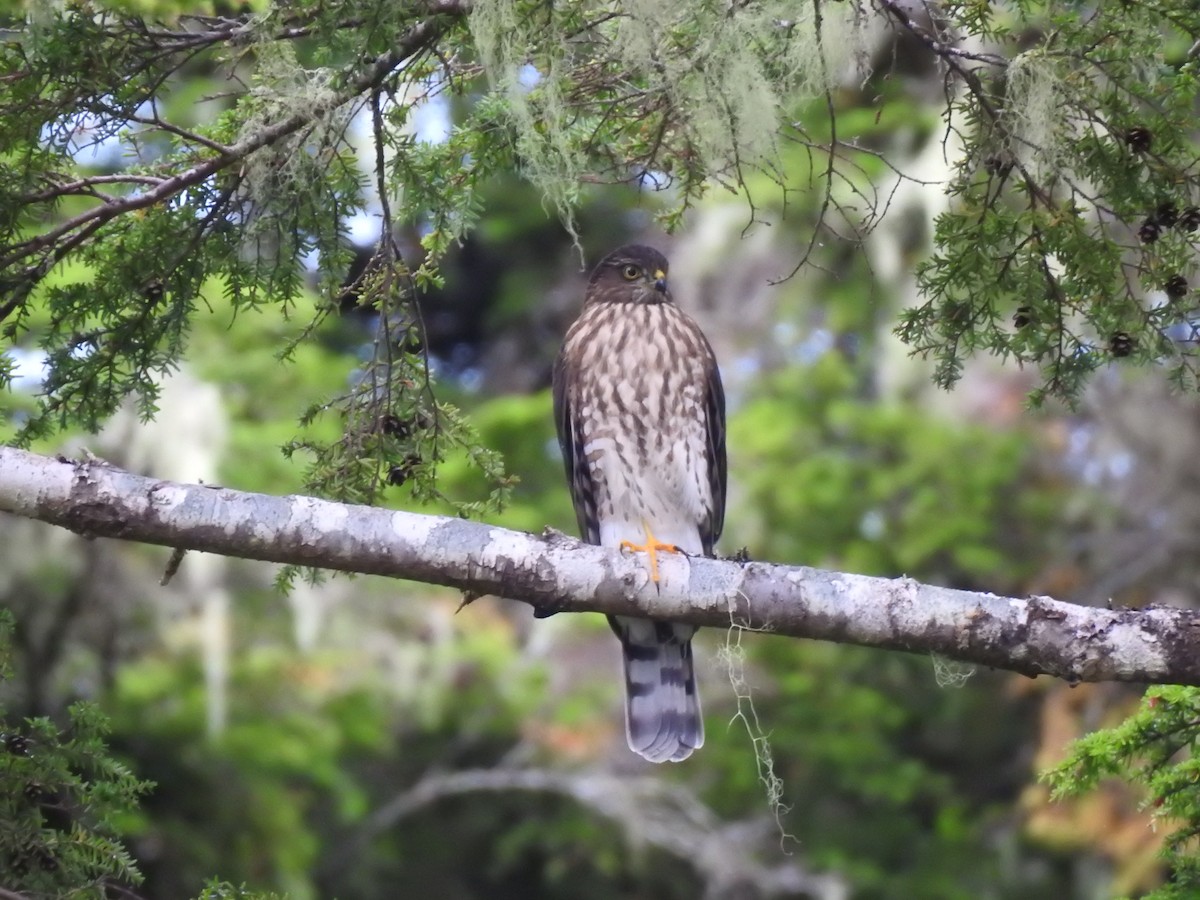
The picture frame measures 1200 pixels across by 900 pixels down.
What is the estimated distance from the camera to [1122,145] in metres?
3.46

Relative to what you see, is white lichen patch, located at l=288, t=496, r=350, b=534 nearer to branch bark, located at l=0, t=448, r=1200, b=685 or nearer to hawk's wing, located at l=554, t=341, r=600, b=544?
branch bark, located at l=0, t=448, r=1200, b=685

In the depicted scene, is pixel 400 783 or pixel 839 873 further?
pixel 400 783

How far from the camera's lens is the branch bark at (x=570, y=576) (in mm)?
3248

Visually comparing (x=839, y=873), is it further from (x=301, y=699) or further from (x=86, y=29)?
(x=86, y=29)

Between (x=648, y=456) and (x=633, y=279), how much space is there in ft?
2.33

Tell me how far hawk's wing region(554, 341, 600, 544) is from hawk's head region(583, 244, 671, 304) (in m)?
0.27

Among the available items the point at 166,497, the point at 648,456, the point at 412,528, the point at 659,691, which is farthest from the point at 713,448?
the point at 166,497

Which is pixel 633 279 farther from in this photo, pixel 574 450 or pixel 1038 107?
pixel 1038 107

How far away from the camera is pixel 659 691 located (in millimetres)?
5164

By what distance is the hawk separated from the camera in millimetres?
5051

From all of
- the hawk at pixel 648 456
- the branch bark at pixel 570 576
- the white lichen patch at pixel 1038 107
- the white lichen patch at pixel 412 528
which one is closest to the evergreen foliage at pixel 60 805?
the branch bark at pixel 570 576

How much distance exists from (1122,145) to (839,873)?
613cm

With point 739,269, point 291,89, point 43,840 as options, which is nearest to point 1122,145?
point 291,89

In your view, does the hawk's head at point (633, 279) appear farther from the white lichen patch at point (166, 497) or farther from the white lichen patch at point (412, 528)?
the white lichen patch at point (166, 497)
